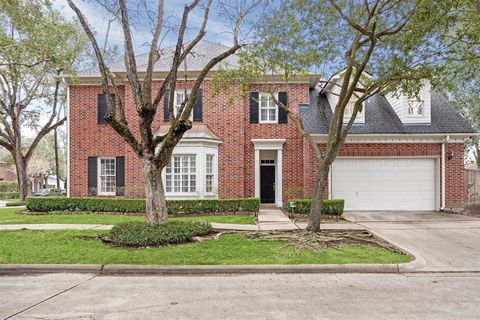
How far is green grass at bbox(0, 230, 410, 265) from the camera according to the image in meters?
7.10

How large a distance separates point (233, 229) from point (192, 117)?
8123 mm

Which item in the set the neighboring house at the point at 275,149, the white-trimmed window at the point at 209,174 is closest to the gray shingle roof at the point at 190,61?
the neighboring house at the point at 275,149

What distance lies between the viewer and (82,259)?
7203mm

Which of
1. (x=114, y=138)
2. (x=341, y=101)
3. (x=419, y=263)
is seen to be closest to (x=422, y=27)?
(x=341, y=101)

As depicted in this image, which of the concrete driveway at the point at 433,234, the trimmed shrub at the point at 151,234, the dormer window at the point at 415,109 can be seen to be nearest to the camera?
the concrete driveway at the point at 433,234

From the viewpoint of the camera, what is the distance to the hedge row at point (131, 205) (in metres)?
14.5

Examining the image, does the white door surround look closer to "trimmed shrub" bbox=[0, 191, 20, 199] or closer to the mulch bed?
the mulch bed

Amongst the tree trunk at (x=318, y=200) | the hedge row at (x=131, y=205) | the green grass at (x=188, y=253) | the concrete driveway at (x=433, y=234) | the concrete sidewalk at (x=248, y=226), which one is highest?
the tree trunk at (x=318, y=200)

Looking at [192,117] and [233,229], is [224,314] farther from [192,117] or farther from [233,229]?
[192,117]

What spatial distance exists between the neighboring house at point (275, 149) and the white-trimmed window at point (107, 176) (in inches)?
Result: 2.1

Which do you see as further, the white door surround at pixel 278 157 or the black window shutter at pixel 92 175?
the black window shutter at pixel 92 175

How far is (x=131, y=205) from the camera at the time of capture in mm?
15039

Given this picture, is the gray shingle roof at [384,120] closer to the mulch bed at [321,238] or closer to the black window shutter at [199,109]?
the black window shutter at [199,109]

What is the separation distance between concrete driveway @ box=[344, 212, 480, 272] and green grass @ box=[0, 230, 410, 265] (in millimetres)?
930
